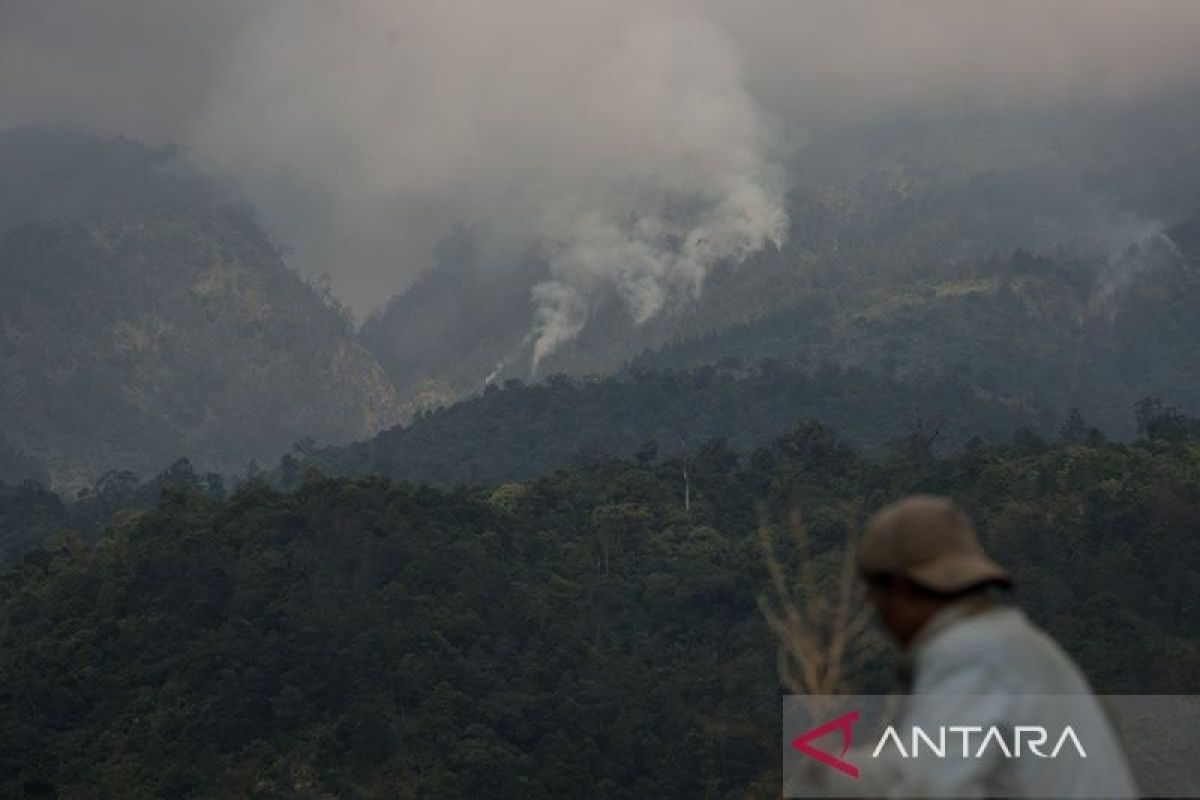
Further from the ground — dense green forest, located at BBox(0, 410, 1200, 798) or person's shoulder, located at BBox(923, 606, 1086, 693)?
dense green forest, located at BBox(0, 410, 1200, 798)

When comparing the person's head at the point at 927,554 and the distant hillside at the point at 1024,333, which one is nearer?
the person's head at the point at 927,554

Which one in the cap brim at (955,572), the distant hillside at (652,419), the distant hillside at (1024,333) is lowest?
the cap brim at (955,572)

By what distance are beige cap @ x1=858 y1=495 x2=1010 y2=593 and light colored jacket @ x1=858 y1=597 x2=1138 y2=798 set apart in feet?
0.22

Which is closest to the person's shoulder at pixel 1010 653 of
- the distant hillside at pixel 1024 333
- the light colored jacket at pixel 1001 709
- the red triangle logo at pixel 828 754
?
the light colored jacket at pixel 1001 709

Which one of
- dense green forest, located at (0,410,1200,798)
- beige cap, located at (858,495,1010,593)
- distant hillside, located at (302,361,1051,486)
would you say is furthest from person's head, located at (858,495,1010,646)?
distant hillside, located at (302,361,1051,486)

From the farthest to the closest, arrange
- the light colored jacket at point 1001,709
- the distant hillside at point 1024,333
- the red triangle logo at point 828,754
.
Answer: the distant hillside at point 1024,333
the red triangle logo at point 828,754
the light colored jacket at point 1001,709

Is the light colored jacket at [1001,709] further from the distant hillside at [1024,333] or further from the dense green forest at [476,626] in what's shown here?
the distant hillside at [1024,333]

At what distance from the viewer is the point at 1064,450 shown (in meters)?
79.4

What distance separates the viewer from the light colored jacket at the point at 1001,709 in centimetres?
341

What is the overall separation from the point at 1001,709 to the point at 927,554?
1.02ft

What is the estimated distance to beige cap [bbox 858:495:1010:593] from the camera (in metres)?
3.50

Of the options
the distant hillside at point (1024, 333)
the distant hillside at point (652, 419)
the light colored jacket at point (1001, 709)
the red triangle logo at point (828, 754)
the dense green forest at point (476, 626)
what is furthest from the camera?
the distant hillside at point (1024, 333)

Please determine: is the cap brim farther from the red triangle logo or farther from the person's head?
the red triangle logo

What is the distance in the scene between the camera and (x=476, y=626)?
222ft
